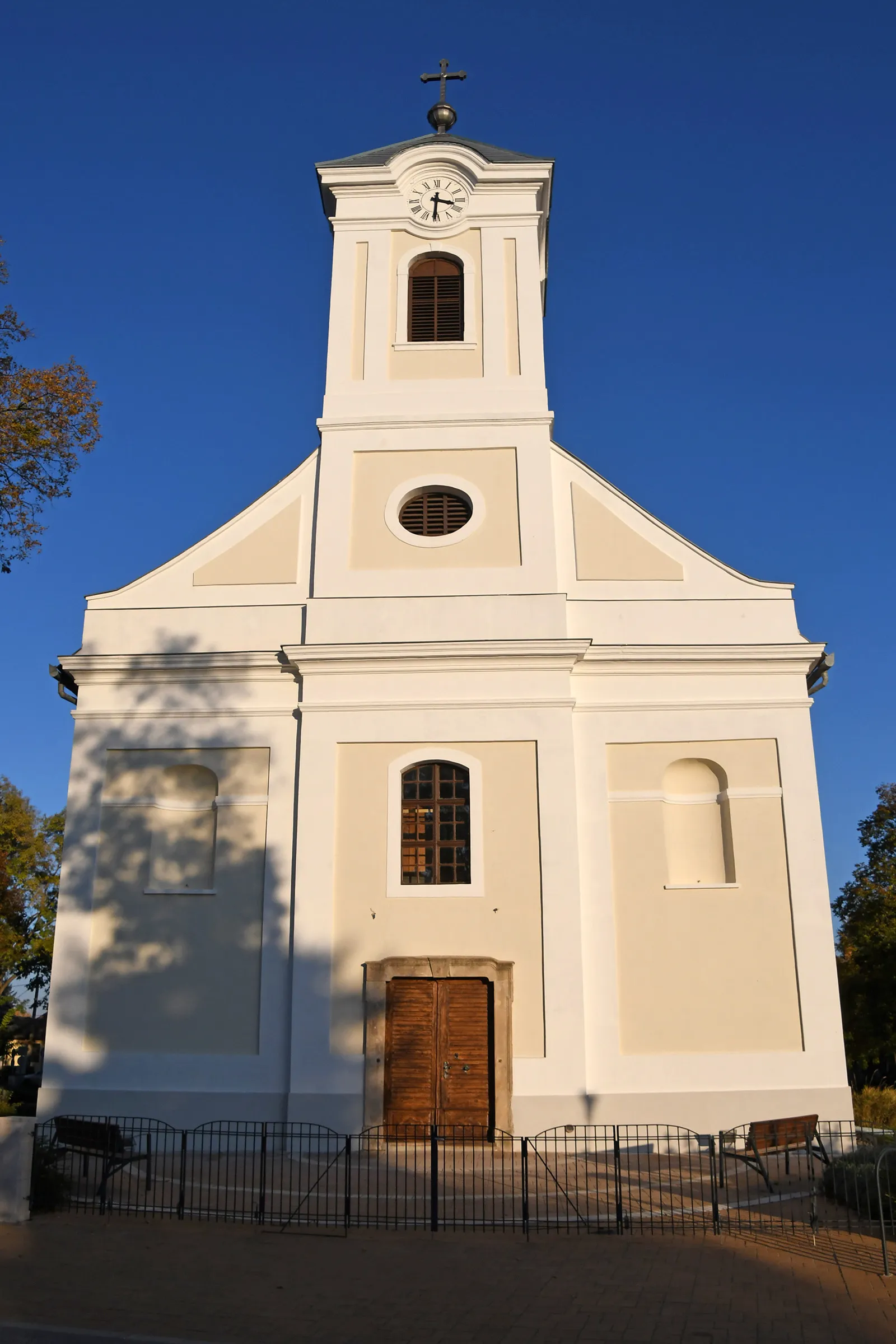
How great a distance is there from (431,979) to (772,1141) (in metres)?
4.96

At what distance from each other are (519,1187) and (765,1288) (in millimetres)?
4323

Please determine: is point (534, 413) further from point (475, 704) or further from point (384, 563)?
point (475, 704)

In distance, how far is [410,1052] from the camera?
15.1m

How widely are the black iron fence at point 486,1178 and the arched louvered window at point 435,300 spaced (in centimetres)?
1312

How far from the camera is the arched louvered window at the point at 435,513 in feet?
59.4

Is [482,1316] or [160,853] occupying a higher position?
[160,853]

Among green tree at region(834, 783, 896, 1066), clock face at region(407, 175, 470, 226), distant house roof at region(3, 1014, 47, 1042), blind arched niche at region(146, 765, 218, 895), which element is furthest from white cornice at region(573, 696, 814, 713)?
distant house roof at region(3, 1014, 47, 1042)

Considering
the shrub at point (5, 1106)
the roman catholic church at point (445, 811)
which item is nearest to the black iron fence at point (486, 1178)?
the roman catholic church at point (445, 811)

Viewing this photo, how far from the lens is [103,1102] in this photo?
50.3 ft

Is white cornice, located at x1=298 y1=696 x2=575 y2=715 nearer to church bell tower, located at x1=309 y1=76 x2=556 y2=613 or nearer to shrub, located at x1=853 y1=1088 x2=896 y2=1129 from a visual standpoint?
church bell tower, located at x1=309 y1=76 x2=556 y2=613

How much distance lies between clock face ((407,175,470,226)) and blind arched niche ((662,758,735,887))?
11.0 meters

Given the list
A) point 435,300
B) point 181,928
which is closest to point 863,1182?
point 181,928

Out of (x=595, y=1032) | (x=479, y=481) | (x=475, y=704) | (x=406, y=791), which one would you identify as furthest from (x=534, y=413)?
(x=595, y=1032)

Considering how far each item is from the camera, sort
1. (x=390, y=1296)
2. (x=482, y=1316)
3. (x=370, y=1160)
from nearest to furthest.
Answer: (x=482, y=1316) → (x=390, y=1296) → (x=370, y=1160)
